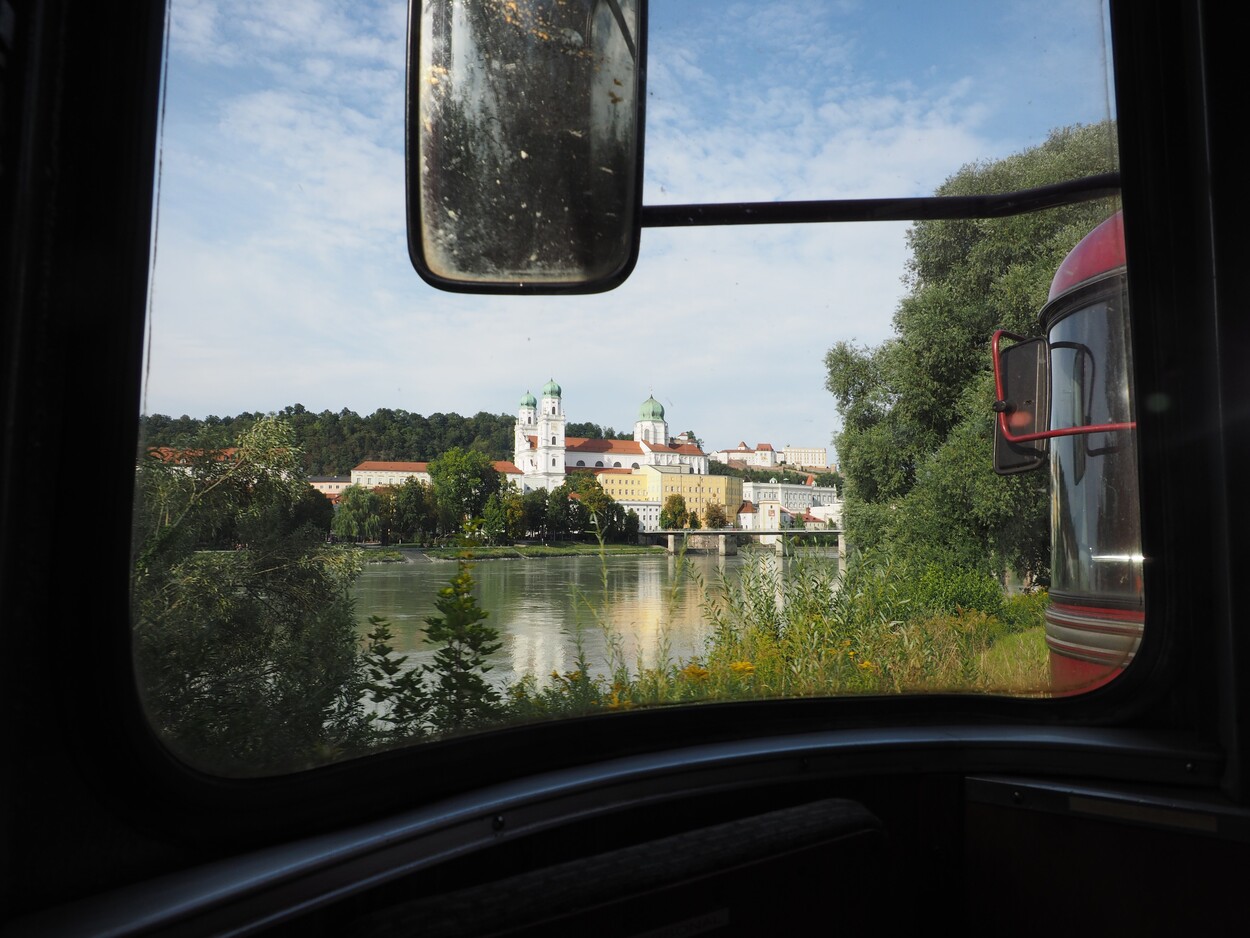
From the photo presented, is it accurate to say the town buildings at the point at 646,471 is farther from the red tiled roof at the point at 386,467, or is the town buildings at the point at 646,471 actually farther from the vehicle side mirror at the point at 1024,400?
the vehicle side mirror at the point at 1024,400

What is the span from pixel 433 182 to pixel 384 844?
2.47 ft

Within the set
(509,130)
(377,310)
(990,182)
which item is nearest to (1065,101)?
(990,182)

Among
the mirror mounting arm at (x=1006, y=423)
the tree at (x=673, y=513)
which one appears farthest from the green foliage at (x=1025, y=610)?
the tree at (x=673, y=513)

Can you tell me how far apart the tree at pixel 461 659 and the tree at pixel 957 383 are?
2.48ft

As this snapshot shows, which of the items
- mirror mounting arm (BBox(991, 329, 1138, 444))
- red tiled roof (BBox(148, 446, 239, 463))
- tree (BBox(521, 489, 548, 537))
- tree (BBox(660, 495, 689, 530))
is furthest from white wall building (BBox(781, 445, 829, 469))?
red tiled roof (BBox(148, 446, 239, 463))

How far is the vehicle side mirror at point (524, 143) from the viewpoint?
3.14 feet

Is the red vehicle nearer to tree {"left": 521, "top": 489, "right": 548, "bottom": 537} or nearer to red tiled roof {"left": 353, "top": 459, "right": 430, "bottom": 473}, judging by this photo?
tree {"left": 521, "top": 489, "right": 548, "bottom": 537}

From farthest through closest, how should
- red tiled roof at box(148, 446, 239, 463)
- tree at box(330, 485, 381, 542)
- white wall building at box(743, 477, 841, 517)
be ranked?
white wall building at box(743, 477, 841, 517) < tree at box(330, 485, 381, 542) < red tiled roof at box(148, 446, 239, 463)

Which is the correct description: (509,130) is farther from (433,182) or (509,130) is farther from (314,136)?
(314,136)

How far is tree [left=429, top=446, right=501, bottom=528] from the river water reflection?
0.08 metres

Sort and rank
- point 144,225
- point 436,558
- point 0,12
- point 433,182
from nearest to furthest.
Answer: point 0,12 < point 144,225 < point 433,182 < point 436,558

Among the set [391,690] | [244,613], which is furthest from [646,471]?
[244,613]

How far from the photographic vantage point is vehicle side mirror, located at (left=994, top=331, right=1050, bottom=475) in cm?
161

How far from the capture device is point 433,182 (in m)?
0.98
